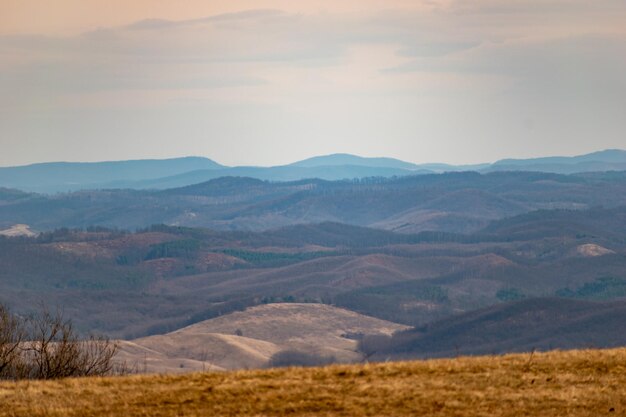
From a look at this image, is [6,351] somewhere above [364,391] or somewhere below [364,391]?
below

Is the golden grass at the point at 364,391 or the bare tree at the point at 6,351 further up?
the golden grass at the point at 364,391

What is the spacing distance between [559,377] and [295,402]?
8.44m

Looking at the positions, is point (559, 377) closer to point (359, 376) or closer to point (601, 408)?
point (601, 408)

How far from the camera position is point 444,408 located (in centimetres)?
2953

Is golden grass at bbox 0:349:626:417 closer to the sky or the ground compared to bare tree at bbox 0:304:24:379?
closer to the sky

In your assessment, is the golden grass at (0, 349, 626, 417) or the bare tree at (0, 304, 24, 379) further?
the bare tree at (0, 304, 24, 379)

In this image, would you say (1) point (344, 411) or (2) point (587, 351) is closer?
(1) point (344, 411)

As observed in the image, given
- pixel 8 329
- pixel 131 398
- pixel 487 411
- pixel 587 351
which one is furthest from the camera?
pixel 8 329

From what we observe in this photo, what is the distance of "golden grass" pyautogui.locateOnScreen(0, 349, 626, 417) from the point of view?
29.8 meters

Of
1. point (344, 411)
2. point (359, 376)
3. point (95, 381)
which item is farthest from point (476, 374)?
point (95, 381)

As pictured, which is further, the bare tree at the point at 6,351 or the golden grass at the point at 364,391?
the bare tree at the point at 6,351

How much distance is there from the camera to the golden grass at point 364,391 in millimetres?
29750

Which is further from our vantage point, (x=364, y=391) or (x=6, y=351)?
(x=6, y=351)

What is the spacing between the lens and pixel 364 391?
3177 cm
